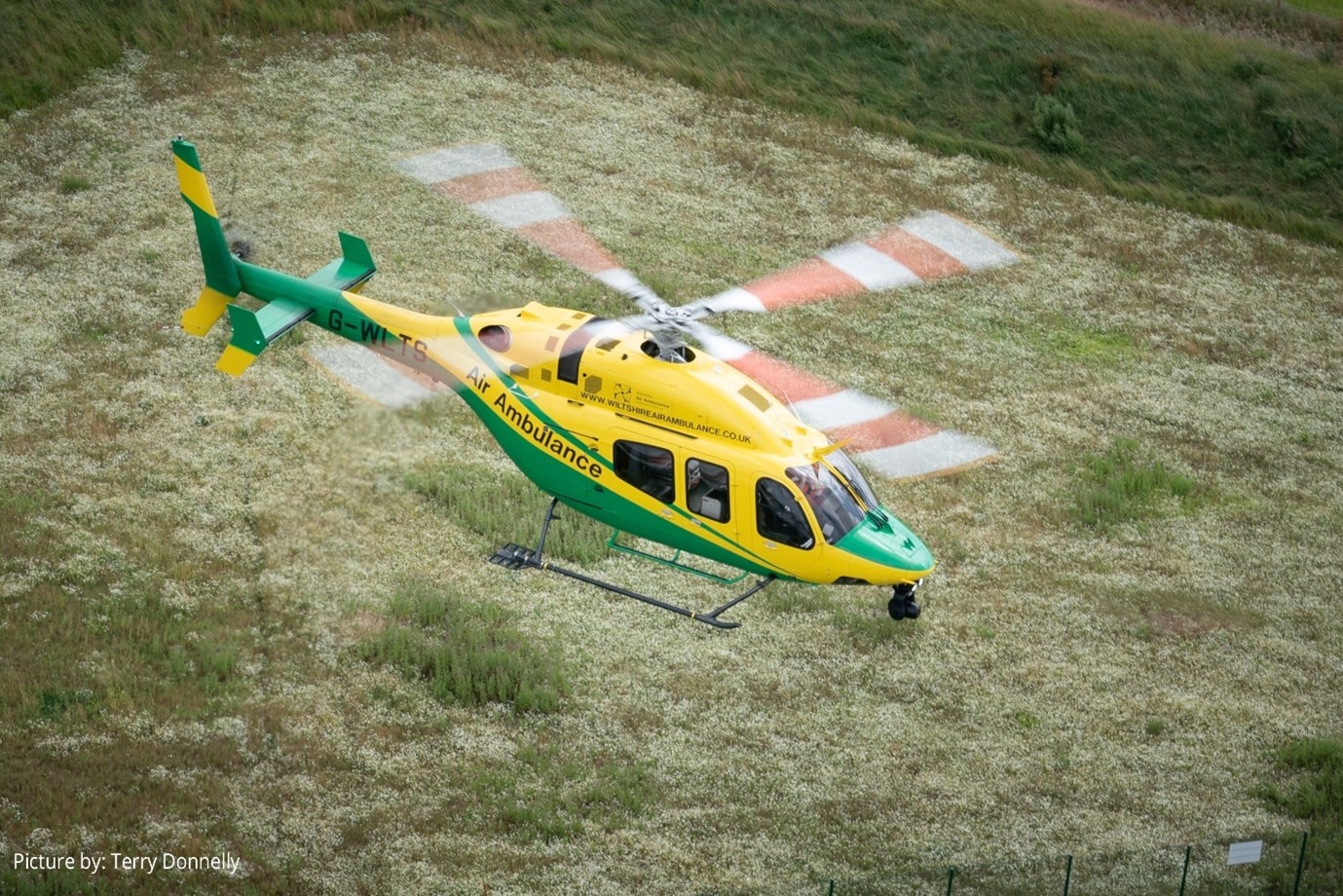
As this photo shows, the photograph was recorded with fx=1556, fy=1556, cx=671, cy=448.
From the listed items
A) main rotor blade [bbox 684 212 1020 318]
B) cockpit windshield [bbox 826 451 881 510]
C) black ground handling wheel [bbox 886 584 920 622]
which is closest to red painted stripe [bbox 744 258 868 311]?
main rotor blade [bbox 684 212 1020 318]

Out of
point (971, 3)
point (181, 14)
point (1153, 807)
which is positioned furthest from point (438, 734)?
point (971, 3)

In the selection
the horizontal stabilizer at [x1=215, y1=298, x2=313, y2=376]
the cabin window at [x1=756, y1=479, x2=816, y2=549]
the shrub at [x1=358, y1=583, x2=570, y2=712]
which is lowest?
the shrub at [x1=358, y1=583, x2=570, y2=712]

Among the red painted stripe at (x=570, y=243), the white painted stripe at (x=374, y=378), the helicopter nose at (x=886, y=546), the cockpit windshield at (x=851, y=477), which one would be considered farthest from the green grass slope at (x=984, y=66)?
the helicopter nose at (x=886, y=546)

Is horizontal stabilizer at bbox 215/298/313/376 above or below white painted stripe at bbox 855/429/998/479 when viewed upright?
above

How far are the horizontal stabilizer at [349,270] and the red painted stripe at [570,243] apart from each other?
11.0ft

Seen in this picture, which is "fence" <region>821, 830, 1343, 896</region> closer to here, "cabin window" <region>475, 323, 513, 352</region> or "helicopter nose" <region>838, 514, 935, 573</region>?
"helicopter nose" <region>838, 514, 935, 573</region>

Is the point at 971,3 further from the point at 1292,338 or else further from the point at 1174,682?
the point at 1174,682

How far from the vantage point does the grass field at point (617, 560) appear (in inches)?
923

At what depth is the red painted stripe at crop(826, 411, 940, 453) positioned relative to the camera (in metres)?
23.2

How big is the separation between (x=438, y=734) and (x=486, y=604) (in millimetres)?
3287

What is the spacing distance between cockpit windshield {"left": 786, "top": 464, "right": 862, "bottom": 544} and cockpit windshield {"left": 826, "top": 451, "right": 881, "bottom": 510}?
23 centimetres

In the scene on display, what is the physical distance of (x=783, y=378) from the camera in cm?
2341

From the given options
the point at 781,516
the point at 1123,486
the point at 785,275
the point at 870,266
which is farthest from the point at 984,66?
the point at 781,516

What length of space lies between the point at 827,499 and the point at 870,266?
3326 mm
